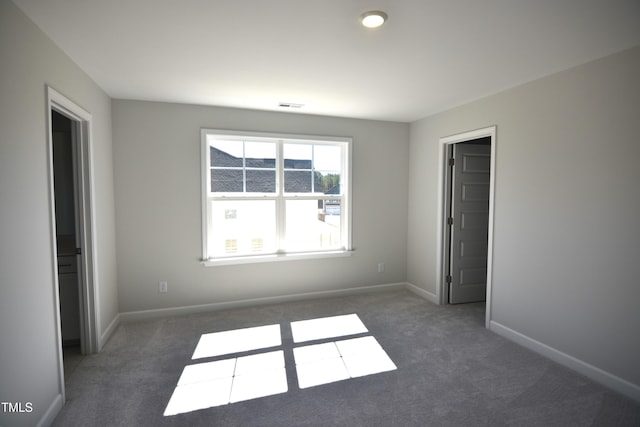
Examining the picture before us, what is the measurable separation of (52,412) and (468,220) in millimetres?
4376

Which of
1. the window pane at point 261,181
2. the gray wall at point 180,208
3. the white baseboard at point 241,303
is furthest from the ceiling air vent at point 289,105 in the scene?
the white baseboard at point 241,303

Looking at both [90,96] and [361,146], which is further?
[361,146]

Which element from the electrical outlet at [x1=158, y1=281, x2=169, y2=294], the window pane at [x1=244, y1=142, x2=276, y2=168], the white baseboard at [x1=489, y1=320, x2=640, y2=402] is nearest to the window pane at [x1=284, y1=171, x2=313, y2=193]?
the window pane at [x1=244, y1=142, x2=276, y2=168]

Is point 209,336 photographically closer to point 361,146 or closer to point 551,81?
point 361,146

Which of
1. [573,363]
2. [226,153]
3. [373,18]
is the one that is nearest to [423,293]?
[573,363]

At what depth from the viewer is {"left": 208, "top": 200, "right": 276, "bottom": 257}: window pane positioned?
13.1 ft

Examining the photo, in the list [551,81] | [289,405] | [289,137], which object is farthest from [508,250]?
[289,137]

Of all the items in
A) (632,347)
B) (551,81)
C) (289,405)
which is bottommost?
(289,405)

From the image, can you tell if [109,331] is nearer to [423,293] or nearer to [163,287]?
[163,287]

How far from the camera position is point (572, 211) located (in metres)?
2.66

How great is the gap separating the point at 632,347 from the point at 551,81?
2.16m

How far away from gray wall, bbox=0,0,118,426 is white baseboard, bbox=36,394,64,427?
0.03m

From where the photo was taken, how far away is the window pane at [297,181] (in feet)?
13.9

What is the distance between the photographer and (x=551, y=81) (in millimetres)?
2775
